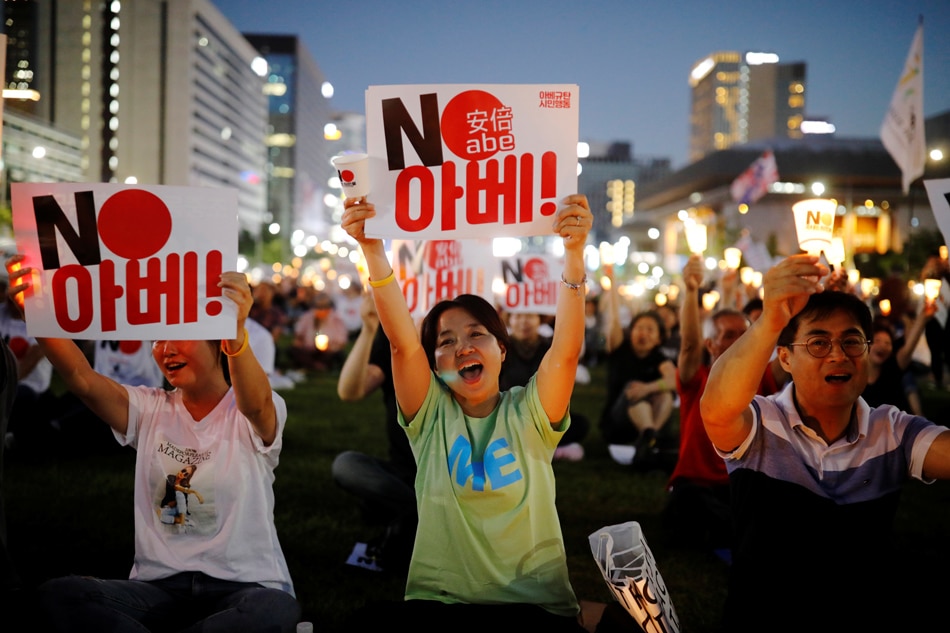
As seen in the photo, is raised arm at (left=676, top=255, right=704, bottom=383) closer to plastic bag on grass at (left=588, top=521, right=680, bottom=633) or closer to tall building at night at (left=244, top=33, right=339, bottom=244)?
plastic bag on grass at (left=588, top=521, right=680, bottom=633)

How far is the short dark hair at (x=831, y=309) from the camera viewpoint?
115 inches

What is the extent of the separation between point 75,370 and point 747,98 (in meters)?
196

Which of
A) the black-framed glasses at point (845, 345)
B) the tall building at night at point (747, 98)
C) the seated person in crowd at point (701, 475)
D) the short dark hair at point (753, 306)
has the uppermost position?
the tall building at night at point (747, 98)

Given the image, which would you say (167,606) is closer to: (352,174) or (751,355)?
(352,174)

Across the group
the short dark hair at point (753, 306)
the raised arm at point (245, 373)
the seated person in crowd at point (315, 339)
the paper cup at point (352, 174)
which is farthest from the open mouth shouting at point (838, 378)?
the seated person in crowd at point (315, 339)

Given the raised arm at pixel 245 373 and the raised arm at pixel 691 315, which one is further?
the raised arm at pixel 691 315

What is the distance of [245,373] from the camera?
314 cm

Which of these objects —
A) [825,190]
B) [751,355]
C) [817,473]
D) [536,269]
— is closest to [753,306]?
[536,269]

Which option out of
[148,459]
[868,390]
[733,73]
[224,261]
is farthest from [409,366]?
[733,73]

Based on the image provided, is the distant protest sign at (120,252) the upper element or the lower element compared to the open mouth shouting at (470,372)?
upper

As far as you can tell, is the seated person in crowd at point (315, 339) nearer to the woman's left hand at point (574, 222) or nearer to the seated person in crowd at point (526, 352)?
the seated person in crowd at point (526, 352)

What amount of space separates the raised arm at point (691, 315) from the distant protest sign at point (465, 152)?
1467mm

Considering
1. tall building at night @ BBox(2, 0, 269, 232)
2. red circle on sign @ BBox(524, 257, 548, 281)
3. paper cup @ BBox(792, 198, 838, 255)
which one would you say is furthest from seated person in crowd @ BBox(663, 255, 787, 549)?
tall building at night @ BBox(2, 0, 269, 232)

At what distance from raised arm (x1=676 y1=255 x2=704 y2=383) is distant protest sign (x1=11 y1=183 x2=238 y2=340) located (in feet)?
8.07
